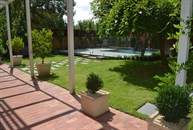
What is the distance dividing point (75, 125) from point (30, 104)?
1.68m

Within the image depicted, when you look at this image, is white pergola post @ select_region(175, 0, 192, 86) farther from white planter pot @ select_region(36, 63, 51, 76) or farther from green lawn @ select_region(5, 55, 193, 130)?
white planter pot @ select_region(36, 63, 51, 76)

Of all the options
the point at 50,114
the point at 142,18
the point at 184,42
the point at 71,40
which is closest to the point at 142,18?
the point at 142,18

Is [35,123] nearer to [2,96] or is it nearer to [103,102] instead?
[103,102]

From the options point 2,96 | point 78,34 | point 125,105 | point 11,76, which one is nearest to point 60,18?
point 78,34

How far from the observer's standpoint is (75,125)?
12.2 feet

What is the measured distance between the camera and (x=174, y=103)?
2.52m

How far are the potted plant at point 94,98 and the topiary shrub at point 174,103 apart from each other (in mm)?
1726

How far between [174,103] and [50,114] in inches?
108

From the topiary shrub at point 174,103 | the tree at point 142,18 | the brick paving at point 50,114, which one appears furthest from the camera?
the tree at point 142,18

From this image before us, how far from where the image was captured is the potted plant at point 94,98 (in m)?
4.11

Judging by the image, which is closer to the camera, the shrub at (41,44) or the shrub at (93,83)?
the shrub at (93,83)

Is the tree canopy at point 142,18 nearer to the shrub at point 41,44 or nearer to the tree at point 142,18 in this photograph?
the tree at point 142,18

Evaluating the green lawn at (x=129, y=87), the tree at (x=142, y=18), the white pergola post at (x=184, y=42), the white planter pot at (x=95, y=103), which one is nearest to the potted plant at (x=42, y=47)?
the green lawn at (x=129, y=87)

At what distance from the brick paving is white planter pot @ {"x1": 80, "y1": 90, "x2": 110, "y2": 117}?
12cm
